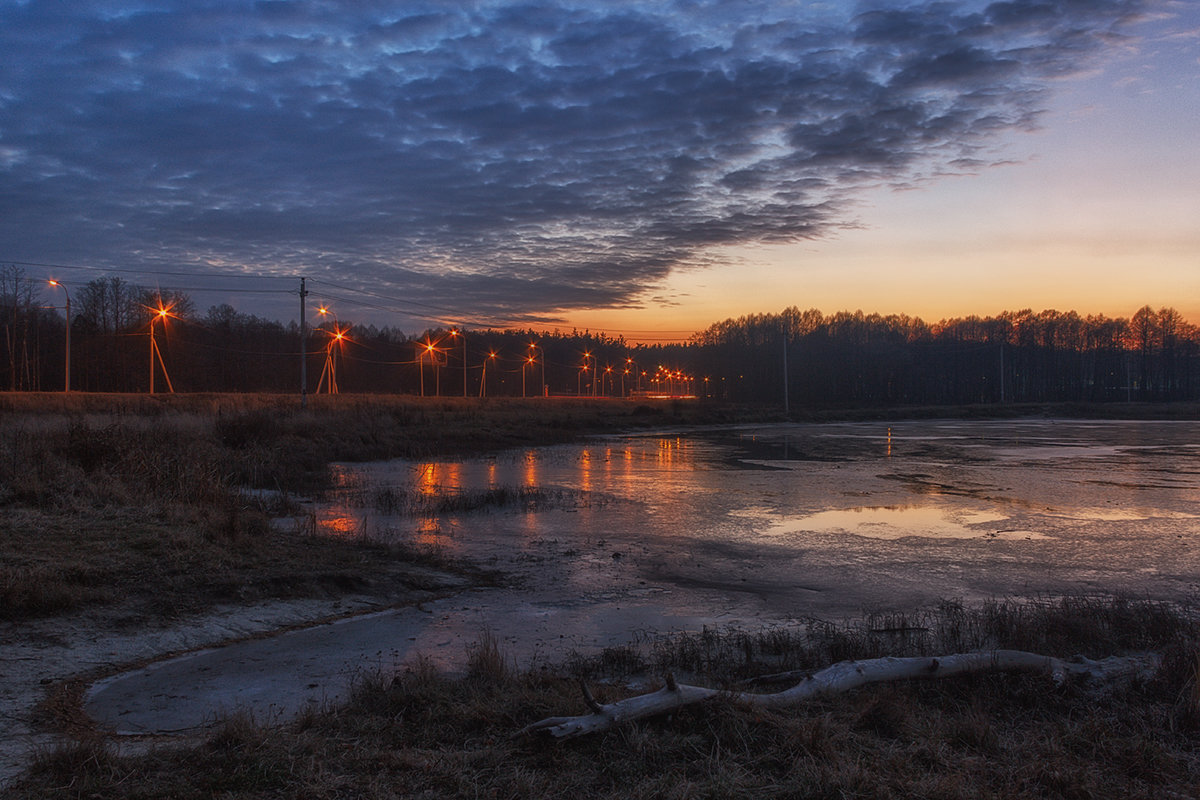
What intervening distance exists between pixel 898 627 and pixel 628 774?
4574mm

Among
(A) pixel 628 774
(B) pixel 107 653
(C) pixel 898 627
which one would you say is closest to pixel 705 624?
(C) pixel 898 627

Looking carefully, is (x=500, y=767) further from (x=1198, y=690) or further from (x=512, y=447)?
(x=512, y=447)

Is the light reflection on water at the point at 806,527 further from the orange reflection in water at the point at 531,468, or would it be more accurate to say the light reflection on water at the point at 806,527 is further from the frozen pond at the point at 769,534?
the orange reflection in water at the point at 531,468

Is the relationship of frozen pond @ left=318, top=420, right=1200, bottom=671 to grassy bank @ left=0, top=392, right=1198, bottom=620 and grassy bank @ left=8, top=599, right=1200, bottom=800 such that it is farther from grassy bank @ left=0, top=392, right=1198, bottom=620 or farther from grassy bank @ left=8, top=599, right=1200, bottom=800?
grassy bank @ left=8, top=599, right=1200, bottom=800

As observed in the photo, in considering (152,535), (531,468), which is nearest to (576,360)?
(531,468)

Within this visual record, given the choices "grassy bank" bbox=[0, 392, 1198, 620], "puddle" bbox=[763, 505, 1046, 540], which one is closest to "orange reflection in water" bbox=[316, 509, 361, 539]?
"grassy bank" bbox=[0, 392, 1198, 620]

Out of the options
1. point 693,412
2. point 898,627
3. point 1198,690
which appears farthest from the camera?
point 693,412

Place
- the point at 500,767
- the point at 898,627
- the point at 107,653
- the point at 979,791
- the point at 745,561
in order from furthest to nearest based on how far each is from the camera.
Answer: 1. the point at 745,561
2. the point at 898,627
3. the point at 107,653
4. the point at 500,767
5. the point at 979,791

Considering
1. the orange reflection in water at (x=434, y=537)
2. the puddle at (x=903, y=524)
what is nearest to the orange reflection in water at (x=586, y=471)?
the orange reflection in water at (x=434, y=537)

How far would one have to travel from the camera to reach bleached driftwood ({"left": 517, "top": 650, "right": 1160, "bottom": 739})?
486cm

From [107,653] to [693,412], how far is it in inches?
2418

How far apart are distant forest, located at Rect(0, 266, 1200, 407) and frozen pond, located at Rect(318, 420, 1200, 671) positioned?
177ft

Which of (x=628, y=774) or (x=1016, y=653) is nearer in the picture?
(x=628, y=774)

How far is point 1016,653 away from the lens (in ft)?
20.2
